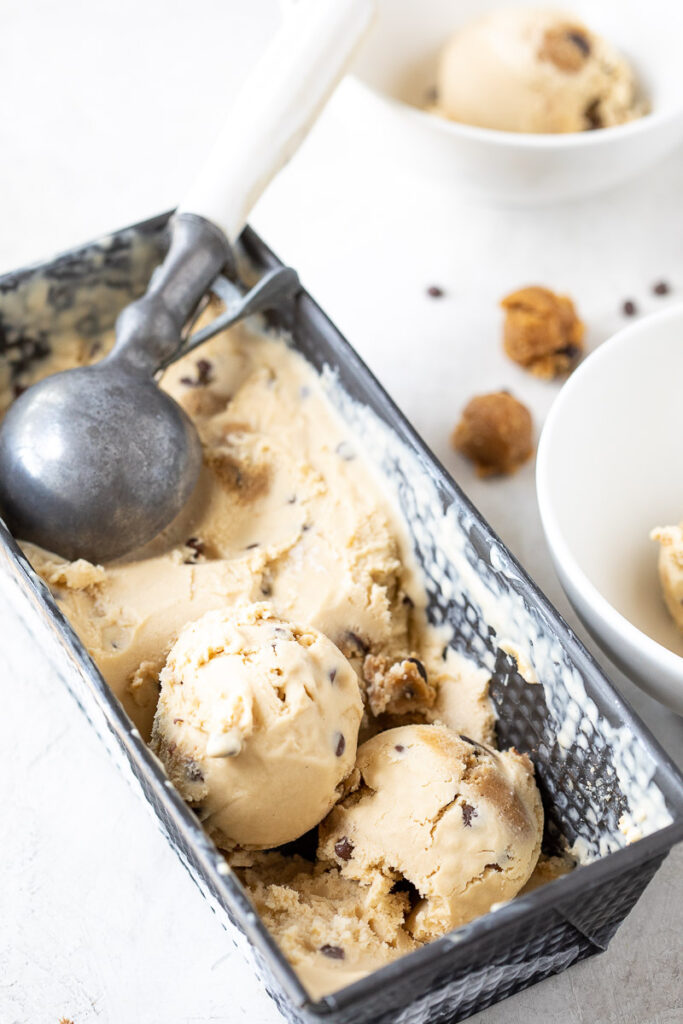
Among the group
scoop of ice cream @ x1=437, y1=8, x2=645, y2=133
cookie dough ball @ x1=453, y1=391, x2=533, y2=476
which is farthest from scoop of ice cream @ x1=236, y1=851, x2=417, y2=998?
scoop of ice cream @ x1=437, y1=8, x2=645, y2=133

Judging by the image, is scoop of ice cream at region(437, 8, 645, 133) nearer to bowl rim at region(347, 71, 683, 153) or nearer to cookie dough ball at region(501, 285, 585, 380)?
bowl rim at region(347, 71, 683, 153)

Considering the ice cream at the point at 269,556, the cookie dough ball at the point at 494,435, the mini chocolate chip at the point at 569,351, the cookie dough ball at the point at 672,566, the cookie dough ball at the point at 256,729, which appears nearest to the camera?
the cookie dough ball at the point at 256,729

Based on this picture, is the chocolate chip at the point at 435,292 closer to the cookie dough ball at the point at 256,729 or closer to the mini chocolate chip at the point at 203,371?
the mini chocolate chip at the point at 203,371

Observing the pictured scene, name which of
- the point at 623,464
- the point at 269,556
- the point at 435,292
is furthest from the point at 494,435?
the point at 269,556

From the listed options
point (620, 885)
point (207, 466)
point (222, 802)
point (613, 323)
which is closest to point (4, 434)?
point (207, 466)

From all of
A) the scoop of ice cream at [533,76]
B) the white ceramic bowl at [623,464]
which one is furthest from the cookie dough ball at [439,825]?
the scoop of ice cream at [533,76]

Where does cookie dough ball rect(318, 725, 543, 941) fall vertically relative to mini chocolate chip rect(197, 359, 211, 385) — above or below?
below

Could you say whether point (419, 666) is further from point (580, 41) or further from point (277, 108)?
point (580, 41)
